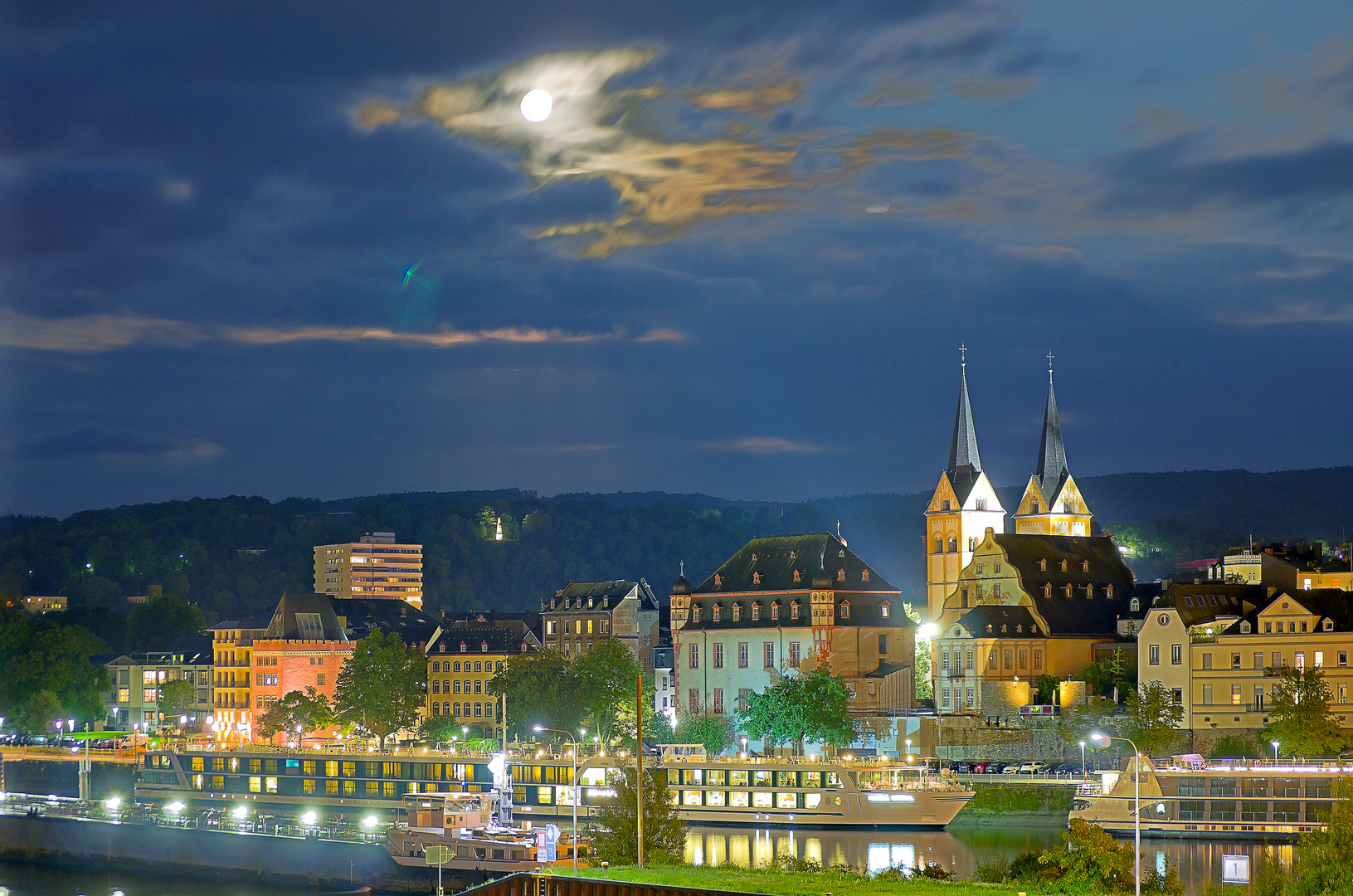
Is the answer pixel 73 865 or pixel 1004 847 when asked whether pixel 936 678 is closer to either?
pixel 1004 847

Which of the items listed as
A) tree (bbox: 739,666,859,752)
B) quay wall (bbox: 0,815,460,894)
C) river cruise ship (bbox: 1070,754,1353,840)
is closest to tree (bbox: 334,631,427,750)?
tree (bbox: 739,666,859,752)

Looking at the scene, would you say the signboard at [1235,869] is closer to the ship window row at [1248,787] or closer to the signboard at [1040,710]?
the ship window row at [1248,787]

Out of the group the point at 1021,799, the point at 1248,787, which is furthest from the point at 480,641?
the point at 1248,787

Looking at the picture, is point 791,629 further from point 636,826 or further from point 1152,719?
point 636,826

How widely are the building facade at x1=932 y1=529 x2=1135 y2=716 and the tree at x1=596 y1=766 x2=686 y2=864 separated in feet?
150

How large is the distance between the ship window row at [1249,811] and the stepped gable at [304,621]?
264 feet

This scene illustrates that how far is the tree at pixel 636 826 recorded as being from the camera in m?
62.7

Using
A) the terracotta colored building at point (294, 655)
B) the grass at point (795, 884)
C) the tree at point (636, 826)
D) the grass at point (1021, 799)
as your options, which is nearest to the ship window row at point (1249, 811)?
the grass at point (1021, 799)

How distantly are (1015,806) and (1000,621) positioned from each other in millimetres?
17768

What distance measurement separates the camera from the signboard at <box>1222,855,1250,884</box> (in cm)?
7294

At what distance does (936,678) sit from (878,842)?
79.0ft

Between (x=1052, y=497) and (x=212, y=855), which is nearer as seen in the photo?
(x=212, y=855)

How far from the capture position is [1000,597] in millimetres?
120125

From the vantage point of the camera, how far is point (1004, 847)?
3401 inches
